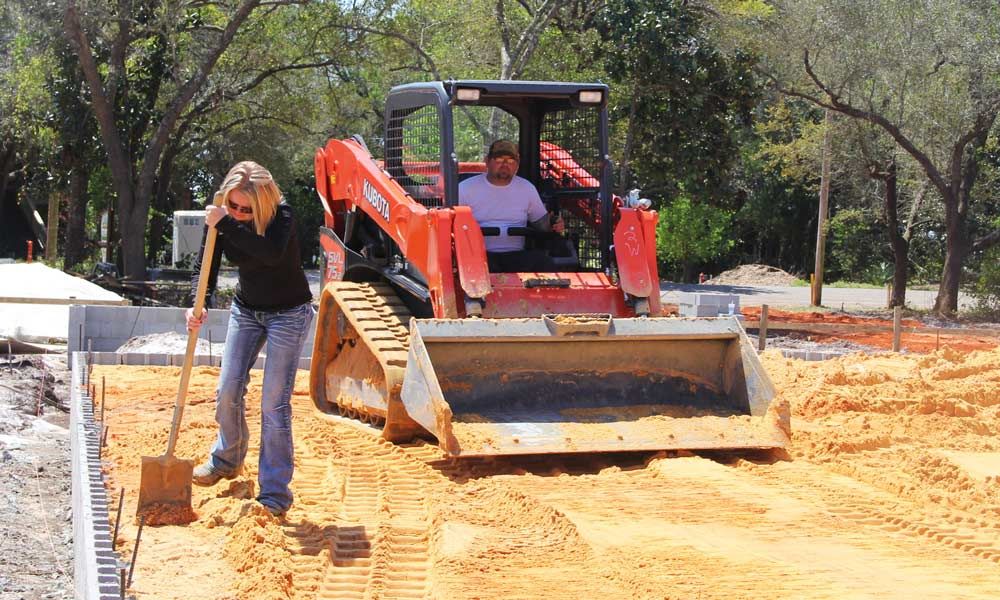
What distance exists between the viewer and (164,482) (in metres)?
6.23

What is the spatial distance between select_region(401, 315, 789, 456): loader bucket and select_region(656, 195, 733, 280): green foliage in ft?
95.3

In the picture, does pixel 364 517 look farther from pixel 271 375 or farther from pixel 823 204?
pixel 823 204

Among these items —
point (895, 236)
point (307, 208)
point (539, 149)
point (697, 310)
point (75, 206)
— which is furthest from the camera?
point (307, 208)

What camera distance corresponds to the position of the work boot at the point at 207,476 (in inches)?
267

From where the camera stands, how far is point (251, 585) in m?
5.18

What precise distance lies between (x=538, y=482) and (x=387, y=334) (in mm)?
2063

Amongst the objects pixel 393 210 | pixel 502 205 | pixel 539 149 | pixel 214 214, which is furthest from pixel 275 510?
pixel 539 149

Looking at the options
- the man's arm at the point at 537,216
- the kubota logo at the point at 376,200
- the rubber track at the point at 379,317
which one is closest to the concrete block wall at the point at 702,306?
the man's arm at the point at 537,216

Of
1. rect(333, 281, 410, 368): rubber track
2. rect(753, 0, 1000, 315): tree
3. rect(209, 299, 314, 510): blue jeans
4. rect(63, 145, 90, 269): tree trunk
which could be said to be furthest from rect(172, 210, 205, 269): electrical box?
rect(209, 299, 314, 510): blue jeans

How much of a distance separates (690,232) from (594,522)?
3255cm

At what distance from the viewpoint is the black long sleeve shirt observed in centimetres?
611

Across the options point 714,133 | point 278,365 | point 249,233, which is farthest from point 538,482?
point 714,133

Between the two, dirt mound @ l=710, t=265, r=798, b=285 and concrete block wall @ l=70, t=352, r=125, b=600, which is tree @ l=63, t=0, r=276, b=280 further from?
dirt mound @ l=710, t=265, r=798, b=285

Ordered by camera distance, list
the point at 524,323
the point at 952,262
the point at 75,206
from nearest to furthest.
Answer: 1. the point at 524,323
2. the point at 952,262
3. the point at 75,206
